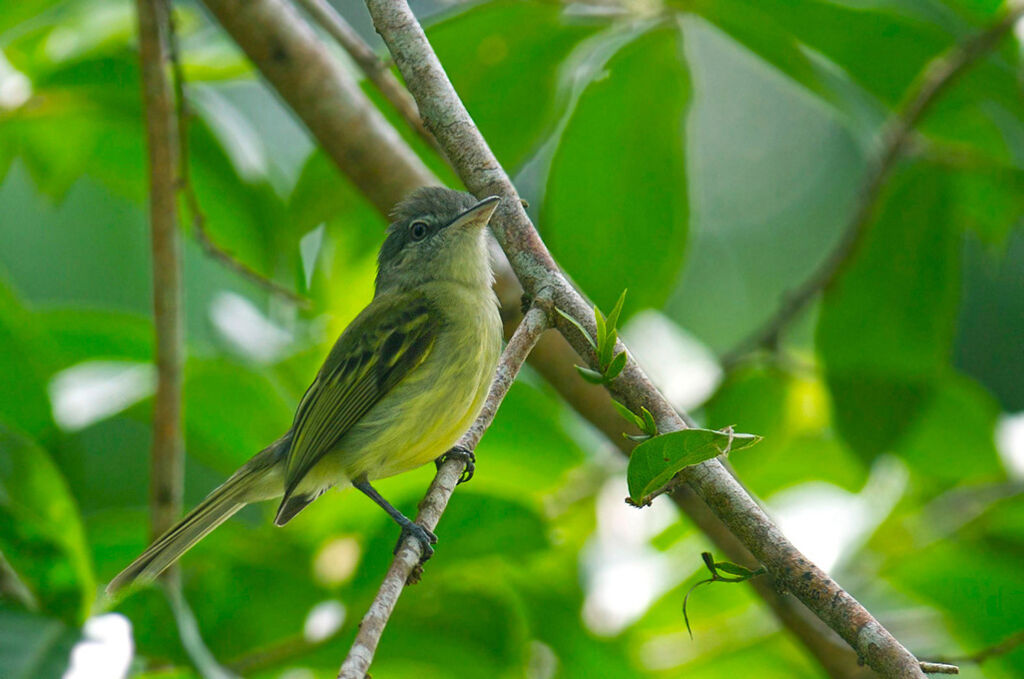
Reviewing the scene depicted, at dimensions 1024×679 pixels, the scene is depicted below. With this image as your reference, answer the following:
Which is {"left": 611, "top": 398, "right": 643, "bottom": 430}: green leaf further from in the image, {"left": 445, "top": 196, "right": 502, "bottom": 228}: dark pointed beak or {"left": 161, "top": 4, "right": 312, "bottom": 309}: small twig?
{"left": 161, "top": 4, "right": 312, "bottom": 309}: small twig

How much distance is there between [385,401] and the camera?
332 centimetres

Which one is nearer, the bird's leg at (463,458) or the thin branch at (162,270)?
the bird's leg at (463,458)

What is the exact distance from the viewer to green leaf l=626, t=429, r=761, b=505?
1779 mm

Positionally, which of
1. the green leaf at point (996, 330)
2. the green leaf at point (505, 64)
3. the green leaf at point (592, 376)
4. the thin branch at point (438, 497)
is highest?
the green leaf at point (505, 64)

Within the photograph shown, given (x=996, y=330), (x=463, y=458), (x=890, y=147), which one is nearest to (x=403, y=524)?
(x=463, y=458)

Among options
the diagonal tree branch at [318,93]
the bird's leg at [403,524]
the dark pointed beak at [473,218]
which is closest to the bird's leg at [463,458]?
the bird's leg at [403,524]

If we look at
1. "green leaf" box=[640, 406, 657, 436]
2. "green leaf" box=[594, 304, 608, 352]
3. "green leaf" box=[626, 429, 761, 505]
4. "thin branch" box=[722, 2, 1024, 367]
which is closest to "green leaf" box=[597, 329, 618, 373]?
"green leaf" box=[594, 304, 608, 352]

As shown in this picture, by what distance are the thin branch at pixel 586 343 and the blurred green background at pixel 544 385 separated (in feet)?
1.99

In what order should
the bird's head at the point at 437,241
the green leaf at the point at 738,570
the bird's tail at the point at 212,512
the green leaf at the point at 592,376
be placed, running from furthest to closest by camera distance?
the bird's head at the point at 437,241 → the bird's tail at the point at 212,512 → the green leaf at the point at 592,376 → the green leaf at the point at 738,570

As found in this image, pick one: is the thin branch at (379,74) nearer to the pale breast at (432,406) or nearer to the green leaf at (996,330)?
the pale breast at (432,406)

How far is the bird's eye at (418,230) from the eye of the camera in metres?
3.73

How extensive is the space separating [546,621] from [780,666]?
2.71 ft

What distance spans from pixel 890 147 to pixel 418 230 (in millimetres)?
1556

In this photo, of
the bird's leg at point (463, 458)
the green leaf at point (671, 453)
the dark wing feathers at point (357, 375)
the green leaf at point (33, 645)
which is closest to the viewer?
the green leaf at point (671, 453)
